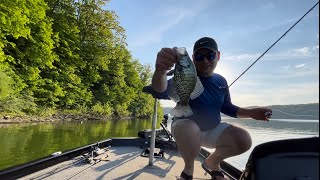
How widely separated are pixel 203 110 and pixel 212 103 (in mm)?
120

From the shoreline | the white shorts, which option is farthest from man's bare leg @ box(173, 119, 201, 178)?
A: the shoreline

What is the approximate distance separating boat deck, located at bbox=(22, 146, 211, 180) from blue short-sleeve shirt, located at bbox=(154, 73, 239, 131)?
1.06 metres

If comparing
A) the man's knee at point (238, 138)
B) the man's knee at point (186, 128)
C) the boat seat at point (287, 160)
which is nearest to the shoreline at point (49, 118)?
the man's knee at point (186, 128)

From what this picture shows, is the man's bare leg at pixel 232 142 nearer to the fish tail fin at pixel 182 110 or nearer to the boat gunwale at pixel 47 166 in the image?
the fish tail fin at pixel 182 110

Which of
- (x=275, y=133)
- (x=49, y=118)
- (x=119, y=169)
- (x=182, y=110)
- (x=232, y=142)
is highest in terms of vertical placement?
(x=182, y=110)

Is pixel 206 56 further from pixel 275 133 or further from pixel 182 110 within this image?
pixel 275 133

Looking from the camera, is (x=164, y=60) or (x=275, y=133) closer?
(x=164, y=60)

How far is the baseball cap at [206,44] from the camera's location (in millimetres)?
2609

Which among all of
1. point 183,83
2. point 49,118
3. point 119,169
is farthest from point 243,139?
point 49,118

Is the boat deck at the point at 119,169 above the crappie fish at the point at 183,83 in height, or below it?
below

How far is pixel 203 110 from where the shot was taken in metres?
2.71

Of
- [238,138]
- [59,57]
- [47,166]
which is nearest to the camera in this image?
[238,138]

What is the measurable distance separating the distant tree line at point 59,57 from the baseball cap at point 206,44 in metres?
16.8

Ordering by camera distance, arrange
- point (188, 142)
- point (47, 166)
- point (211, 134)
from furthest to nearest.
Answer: point (47, 166), point (211, 134), point (188, 142)
